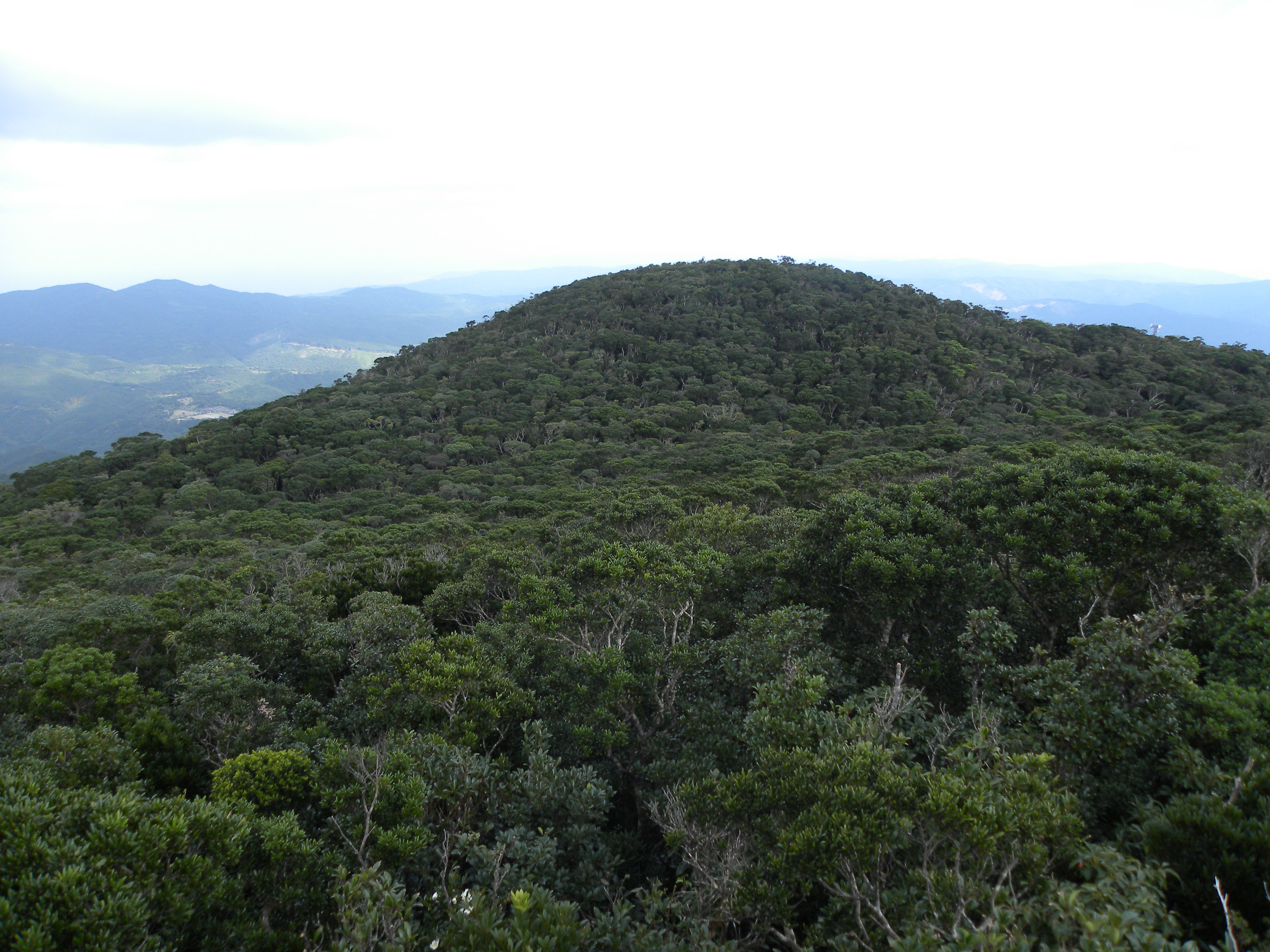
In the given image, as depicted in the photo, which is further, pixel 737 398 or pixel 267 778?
pixel 737 398

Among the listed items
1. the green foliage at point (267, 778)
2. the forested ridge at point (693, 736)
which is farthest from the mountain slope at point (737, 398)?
the green foliage at point (267, 778)

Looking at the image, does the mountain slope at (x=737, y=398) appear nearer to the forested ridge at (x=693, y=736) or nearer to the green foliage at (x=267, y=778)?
the forested ridge at (x=693, y=736)

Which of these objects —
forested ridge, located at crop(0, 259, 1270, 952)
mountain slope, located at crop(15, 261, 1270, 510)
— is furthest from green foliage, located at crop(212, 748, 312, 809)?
mountain slope, located at crop(15, 261, 1270, 510)

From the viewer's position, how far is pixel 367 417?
5844 cm

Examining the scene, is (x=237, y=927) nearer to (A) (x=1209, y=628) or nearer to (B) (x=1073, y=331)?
(A) (x=1209, y=628)

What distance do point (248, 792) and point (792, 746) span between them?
6.07 meters

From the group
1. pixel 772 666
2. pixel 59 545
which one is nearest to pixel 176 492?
pixel 59 545

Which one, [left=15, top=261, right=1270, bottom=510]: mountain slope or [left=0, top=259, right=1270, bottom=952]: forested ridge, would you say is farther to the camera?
[left=15, top=261, right=1270, bottom=510]: mountain slope

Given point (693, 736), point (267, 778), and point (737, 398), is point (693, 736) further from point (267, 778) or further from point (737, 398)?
point (737, 398)

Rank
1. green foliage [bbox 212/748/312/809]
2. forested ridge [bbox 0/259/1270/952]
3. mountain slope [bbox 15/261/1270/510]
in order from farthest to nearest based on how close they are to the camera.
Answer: mountain slope [bbox 15/261/1270/510]
green foliage [bbox 212/748/312/809]
forested ridge [bbox 0/259/1270/952]

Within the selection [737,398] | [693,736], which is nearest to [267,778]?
[693,736]

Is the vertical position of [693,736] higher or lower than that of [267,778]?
lower

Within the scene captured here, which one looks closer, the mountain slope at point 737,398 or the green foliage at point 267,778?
the green foliage at point 267,778

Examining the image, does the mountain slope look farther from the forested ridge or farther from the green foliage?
the green foliage
